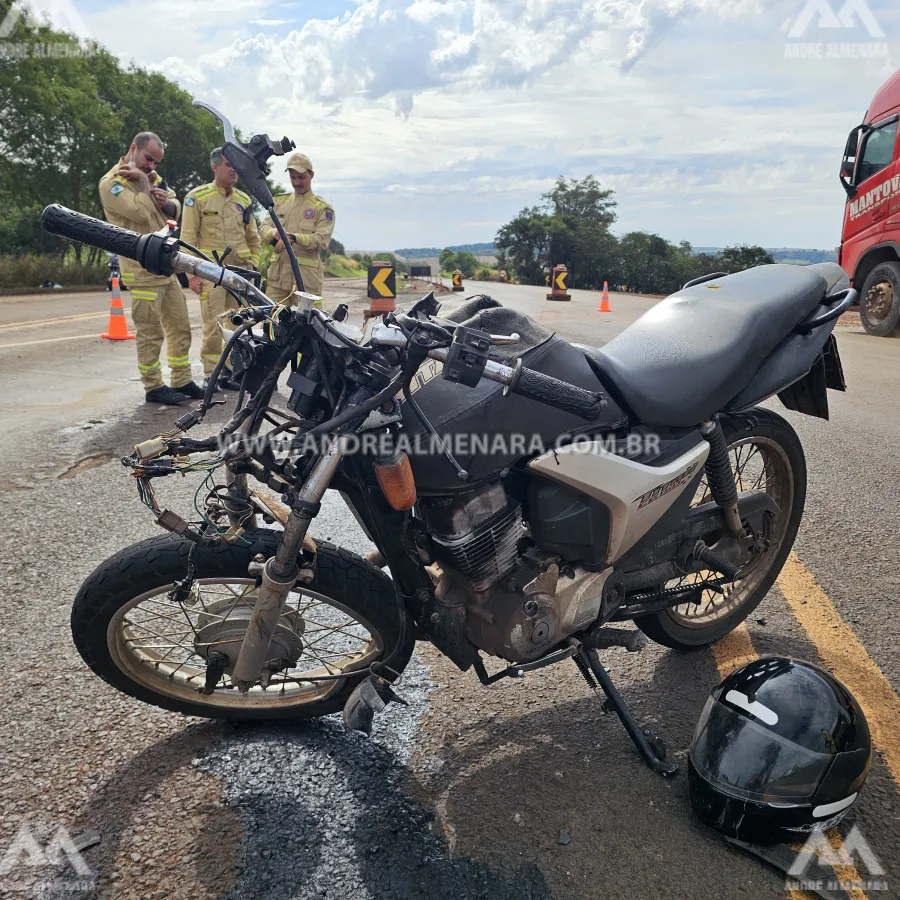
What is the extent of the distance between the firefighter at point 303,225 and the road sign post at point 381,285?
160cm

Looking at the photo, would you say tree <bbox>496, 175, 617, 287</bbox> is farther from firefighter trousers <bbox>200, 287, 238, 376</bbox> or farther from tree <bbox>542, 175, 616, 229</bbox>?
firefighter trousers <bbox>200, 287, 238, 376</bbox>

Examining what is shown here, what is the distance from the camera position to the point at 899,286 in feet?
36.7

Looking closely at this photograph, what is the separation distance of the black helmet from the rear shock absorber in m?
0.72

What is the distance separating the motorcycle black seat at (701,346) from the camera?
228cm

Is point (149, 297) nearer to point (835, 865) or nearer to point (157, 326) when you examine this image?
point (157, 326)

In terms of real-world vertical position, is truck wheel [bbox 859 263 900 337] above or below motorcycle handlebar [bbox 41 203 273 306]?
below

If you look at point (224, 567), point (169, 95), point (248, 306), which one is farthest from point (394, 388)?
point (169, 95)

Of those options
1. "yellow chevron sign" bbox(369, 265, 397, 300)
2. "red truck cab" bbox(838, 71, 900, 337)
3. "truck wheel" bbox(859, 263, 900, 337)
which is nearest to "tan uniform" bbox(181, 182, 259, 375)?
"yellow chevron sign" bbox(369, 265, 397, 300)

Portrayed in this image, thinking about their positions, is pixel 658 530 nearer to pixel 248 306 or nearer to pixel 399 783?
pixel 399 783

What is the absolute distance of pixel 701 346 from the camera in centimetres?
241

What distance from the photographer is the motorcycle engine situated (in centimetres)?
210

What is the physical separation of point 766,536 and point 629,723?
114 centimetres

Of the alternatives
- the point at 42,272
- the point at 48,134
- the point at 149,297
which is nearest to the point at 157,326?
the point at 149,297

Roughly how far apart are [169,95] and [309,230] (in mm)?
35547
